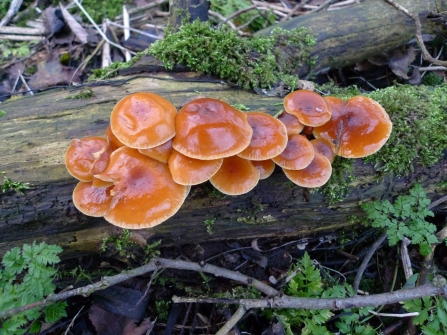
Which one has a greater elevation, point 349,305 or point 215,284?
point 349,305

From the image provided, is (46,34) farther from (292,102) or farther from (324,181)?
(324,181)

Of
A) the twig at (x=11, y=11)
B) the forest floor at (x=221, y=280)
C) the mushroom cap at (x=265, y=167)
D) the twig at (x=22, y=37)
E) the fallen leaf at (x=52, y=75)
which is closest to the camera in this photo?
the mushroom cap at (x=265, y=167)

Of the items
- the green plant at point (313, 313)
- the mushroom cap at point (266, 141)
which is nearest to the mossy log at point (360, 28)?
the mushroom cap at point (266, 141)

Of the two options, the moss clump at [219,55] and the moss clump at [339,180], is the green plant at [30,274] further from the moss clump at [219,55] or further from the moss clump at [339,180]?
the moss clump at [339,180]

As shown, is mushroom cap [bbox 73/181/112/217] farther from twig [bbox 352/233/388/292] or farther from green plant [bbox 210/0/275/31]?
green plant [bbox 210/0/275/31]

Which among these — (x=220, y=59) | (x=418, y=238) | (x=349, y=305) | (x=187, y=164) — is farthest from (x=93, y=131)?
(x=418, y=238)

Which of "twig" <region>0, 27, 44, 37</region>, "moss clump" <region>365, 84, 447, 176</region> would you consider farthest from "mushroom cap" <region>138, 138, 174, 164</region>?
"twig" <region>0, 27, 44, 37</region>
